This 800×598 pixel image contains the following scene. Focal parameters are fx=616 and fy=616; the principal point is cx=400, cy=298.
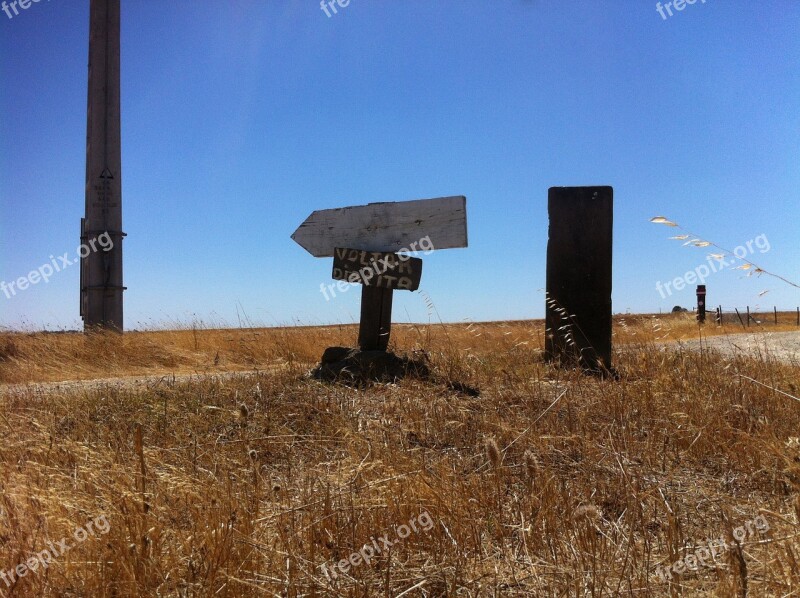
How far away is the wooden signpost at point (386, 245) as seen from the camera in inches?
252

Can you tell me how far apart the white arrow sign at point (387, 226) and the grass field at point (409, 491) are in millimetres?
2021

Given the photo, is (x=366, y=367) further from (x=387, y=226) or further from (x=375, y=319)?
(x=387, y=226)

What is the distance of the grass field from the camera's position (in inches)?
70.8

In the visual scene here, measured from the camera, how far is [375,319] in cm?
649

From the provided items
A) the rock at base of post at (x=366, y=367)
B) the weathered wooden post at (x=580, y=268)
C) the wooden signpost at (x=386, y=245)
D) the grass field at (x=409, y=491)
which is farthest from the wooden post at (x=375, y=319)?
the weathered wooden post at (x=580, y=268)

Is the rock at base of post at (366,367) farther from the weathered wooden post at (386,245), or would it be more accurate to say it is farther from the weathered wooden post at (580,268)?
the weathered wooden post at (580,268)

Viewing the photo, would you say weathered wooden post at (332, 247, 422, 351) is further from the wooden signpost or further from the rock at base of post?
the rock at base of post

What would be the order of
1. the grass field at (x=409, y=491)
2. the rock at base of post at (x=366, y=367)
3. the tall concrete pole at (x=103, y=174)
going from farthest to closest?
1. the tall concrete pole at (x=103, y=174)
2. the rock at base of post at (x=366, y=367)
3. the grass field at (x=409, y=491)

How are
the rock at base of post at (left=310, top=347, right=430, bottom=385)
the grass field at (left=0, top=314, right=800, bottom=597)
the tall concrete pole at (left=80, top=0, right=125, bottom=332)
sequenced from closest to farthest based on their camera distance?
the grass field at (left=0, top=314, right=800, bottom=597) → the rock at base of post at (left=310, top=347, right=430, bottom=385) → the tall concrete pole at (left=80, top=0, right=125, bottom=332)

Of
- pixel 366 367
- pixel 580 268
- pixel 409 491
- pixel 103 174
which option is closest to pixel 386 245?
pixel 366 367

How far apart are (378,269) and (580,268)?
2.15 metres

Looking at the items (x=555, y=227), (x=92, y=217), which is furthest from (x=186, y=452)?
(x=92, y=217)

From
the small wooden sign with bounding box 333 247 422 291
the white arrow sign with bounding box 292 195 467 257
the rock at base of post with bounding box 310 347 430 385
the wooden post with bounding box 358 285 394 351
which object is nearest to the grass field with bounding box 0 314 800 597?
the rock at base of post with bounding box 310 347 430 385

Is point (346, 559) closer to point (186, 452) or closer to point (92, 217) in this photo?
point (186, 452)
